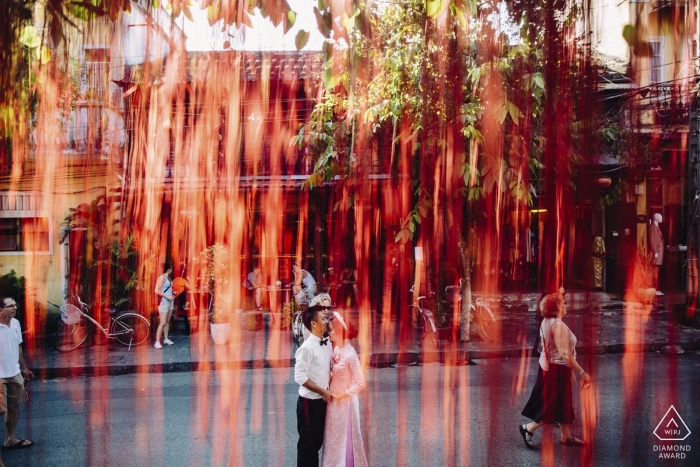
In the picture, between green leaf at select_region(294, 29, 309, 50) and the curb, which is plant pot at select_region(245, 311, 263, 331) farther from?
green leaf at select_region(294, 29, 309, 50)

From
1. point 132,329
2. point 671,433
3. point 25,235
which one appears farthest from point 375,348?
point 25,235

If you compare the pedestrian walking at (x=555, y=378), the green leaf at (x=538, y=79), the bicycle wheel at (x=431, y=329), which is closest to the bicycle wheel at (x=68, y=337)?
the bicycle wheel at (x=431, y=329)

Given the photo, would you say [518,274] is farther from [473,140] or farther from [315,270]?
[473,140]

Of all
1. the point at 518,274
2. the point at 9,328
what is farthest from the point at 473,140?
the point at 518,274

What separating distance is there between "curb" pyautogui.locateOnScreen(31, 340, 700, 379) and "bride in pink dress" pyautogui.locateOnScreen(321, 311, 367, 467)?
468cm

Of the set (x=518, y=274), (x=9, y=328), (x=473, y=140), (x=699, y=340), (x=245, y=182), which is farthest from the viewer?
(x=518, y=274)

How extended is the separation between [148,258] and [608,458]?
9637mm

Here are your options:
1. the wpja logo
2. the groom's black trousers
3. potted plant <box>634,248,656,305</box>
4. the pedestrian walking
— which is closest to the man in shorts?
the groom's black trousers

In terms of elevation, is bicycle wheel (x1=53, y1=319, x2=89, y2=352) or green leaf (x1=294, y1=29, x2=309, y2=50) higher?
green leaf (x1=294, y1=29, x2=309, y2=50)

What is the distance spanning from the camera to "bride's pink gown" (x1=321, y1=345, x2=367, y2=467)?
3660 mm

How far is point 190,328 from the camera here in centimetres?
1076

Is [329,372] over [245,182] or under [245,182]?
under

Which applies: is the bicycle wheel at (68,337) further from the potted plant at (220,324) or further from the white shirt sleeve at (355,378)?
the white shirt sleeve at (355,378)

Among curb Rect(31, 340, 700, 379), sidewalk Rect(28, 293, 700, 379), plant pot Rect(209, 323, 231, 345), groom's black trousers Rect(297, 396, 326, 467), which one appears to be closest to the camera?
groom's black trousers Rect(297, 396, 326, 467)
